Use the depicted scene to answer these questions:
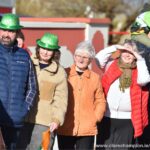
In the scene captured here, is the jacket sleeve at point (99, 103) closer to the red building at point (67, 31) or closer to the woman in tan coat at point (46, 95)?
the woman in tan coat at point (46, 95)

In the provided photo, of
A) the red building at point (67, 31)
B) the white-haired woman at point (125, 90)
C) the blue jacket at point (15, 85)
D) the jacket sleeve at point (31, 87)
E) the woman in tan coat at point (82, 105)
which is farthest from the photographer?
the red building at point (67, 31)

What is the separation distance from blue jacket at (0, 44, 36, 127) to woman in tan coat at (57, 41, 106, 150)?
0.64m

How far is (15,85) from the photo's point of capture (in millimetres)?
5773

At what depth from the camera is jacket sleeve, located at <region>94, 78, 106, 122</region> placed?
21.2ft

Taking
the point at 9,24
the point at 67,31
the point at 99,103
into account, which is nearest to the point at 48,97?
the point at 99,103

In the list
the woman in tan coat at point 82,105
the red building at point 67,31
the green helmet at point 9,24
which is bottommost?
the woman in tan coat at point 82,105

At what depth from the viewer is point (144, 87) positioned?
6.72 metres

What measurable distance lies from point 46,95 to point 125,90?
3.27ft

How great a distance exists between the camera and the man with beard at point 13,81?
5750 millimetres

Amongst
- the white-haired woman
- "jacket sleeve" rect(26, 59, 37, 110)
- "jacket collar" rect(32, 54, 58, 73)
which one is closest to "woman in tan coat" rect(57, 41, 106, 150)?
the white-haired woman

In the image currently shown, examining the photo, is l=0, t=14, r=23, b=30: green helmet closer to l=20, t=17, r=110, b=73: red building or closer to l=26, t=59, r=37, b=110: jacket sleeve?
l=26, t=59, r=37, b=110: jacket sleeve

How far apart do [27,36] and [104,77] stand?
278 cm

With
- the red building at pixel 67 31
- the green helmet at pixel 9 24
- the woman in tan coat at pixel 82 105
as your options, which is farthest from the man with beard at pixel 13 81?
the red building at pixel 67 31

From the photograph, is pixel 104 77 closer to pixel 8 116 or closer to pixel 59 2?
pixel 8 116
